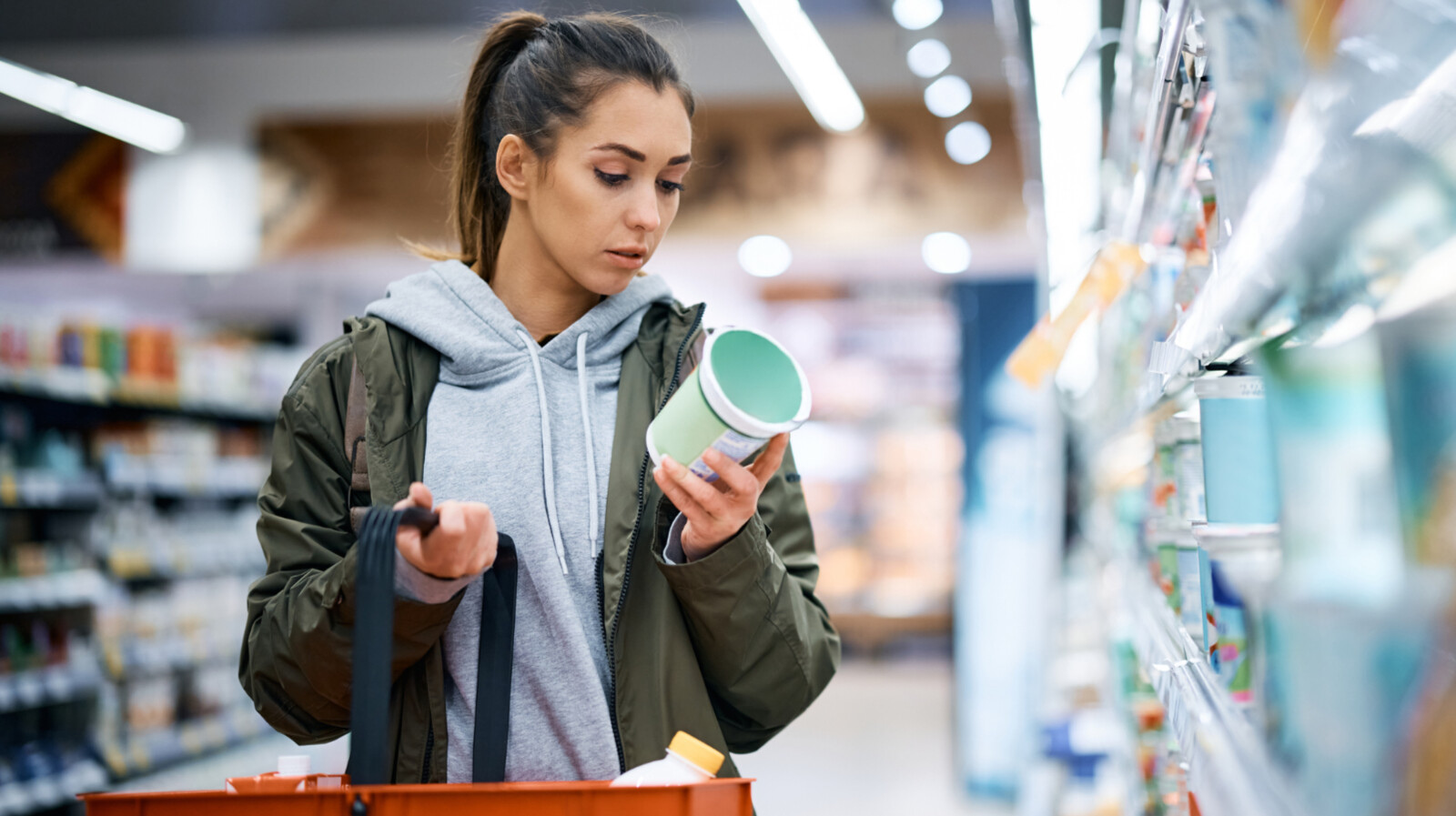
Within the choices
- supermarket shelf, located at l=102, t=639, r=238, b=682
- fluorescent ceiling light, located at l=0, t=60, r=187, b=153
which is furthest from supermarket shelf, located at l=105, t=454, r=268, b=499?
fluorescent ceiling light, located at l=0, t=60, r=187, b=153

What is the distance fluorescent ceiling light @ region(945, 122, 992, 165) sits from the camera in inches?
266

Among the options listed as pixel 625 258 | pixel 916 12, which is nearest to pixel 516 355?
pixel 625 258

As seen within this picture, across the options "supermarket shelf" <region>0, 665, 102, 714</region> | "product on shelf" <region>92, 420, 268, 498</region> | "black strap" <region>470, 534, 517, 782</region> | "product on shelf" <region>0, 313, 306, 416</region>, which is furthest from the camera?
"product on shelf" <region>92, 420, 268, 498</region>

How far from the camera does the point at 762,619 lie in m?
1.23

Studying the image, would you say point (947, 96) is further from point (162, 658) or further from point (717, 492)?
point (717, 492)

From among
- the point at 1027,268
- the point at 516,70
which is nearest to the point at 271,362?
the point at 1027,268

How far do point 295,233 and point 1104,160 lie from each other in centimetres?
546

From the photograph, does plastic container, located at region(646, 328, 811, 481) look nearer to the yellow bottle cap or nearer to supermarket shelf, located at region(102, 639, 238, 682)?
the yellow bottle cap

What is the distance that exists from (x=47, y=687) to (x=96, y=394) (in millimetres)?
1158

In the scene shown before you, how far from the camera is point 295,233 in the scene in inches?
290

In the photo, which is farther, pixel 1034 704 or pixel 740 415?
pixel 1034 704

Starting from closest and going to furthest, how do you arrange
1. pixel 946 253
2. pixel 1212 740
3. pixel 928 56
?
pixel 1212 740, pixel 928 56, pixel 946 253

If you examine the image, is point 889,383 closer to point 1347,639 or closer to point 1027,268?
point 1027,268

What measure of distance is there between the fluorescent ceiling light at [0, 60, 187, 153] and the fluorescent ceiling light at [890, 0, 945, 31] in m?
4.83
